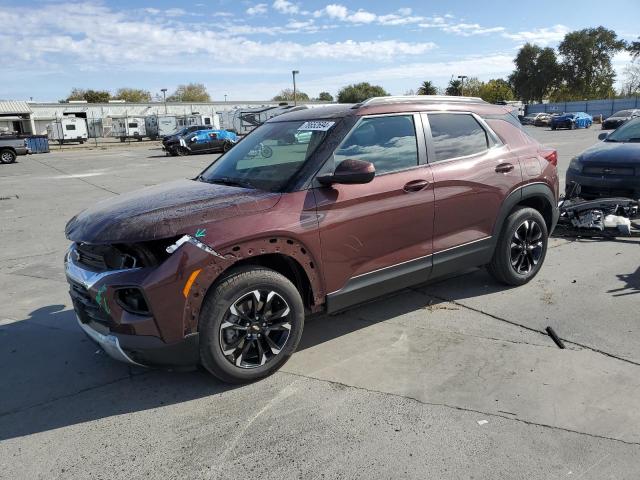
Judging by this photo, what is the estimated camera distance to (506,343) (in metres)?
3.94

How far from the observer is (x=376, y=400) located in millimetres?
3236

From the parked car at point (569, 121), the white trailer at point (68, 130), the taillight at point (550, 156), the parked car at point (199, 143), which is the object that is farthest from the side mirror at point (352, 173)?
the white trailer at point (68, 130)

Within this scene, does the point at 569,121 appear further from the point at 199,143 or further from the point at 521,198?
the point at 521,198

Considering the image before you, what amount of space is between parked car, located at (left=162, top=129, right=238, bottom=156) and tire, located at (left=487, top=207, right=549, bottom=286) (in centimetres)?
2574

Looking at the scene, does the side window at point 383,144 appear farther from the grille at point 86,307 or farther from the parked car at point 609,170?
the parked car at point 609,170

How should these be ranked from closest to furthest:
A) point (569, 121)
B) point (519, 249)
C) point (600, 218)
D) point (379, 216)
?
1. point (379, 216)
2. point (519, 249)
3. point (600, 218)
4. point (569, 121)

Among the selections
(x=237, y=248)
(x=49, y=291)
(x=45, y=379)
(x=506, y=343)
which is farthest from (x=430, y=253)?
(x=49, y=291)

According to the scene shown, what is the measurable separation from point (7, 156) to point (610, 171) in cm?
2939

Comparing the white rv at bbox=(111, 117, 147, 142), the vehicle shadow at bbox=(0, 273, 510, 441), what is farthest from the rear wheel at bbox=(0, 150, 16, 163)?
the white rv at bbox=(111, 117, 147, 142)

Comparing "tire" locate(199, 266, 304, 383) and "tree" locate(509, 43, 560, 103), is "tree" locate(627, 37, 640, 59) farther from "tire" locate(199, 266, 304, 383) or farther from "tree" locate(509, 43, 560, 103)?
"tire" locate(199, 266, 304, 383)

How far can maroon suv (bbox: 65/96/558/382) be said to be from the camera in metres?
3.11

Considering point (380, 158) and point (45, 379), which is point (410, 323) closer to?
point (380, 158)

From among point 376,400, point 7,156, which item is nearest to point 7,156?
point 7,156

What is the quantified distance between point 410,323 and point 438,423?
1.45 metres
